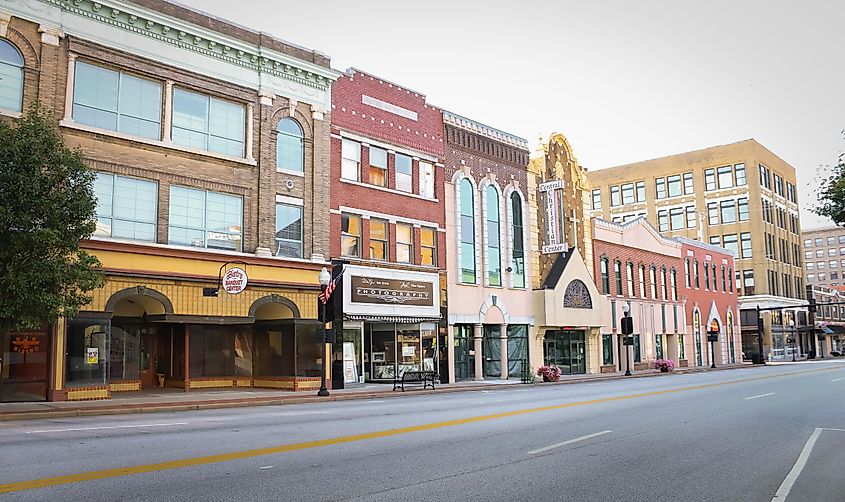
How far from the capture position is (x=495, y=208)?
131 feet

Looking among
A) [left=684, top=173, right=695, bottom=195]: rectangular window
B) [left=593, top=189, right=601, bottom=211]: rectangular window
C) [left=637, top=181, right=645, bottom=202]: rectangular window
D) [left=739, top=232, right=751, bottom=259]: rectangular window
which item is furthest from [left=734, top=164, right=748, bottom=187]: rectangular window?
[left=593, top=189, right=601, bottom=211]: rectangular window

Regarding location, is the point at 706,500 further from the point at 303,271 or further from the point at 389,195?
the point at 389,195

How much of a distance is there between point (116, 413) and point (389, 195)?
1753 cm

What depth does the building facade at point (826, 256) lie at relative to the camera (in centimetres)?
16638

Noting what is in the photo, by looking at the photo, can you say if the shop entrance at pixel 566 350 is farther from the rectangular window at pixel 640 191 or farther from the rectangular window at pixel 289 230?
the rectangular window at pixel 640 191

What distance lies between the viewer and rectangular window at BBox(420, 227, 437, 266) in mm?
35188

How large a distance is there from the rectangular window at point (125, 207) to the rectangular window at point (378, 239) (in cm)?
1017

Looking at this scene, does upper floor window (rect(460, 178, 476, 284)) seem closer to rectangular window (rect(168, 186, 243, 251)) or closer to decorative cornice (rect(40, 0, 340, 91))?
decorative cornice (rect(40, 0, 340, 91))

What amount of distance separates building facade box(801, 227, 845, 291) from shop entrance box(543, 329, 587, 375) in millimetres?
142398

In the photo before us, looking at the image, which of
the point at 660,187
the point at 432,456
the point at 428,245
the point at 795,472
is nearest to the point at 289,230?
the point at 428,245

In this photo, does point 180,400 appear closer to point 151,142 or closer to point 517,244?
point 151,142

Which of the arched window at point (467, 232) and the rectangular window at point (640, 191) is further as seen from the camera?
the rectangular window at point (640, 191)

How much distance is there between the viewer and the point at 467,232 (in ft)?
124

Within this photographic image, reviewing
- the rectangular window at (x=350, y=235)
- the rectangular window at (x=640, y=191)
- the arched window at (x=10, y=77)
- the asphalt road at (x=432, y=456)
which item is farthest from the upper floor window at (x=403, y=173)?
the rectangular window at (x=640, y=191)
